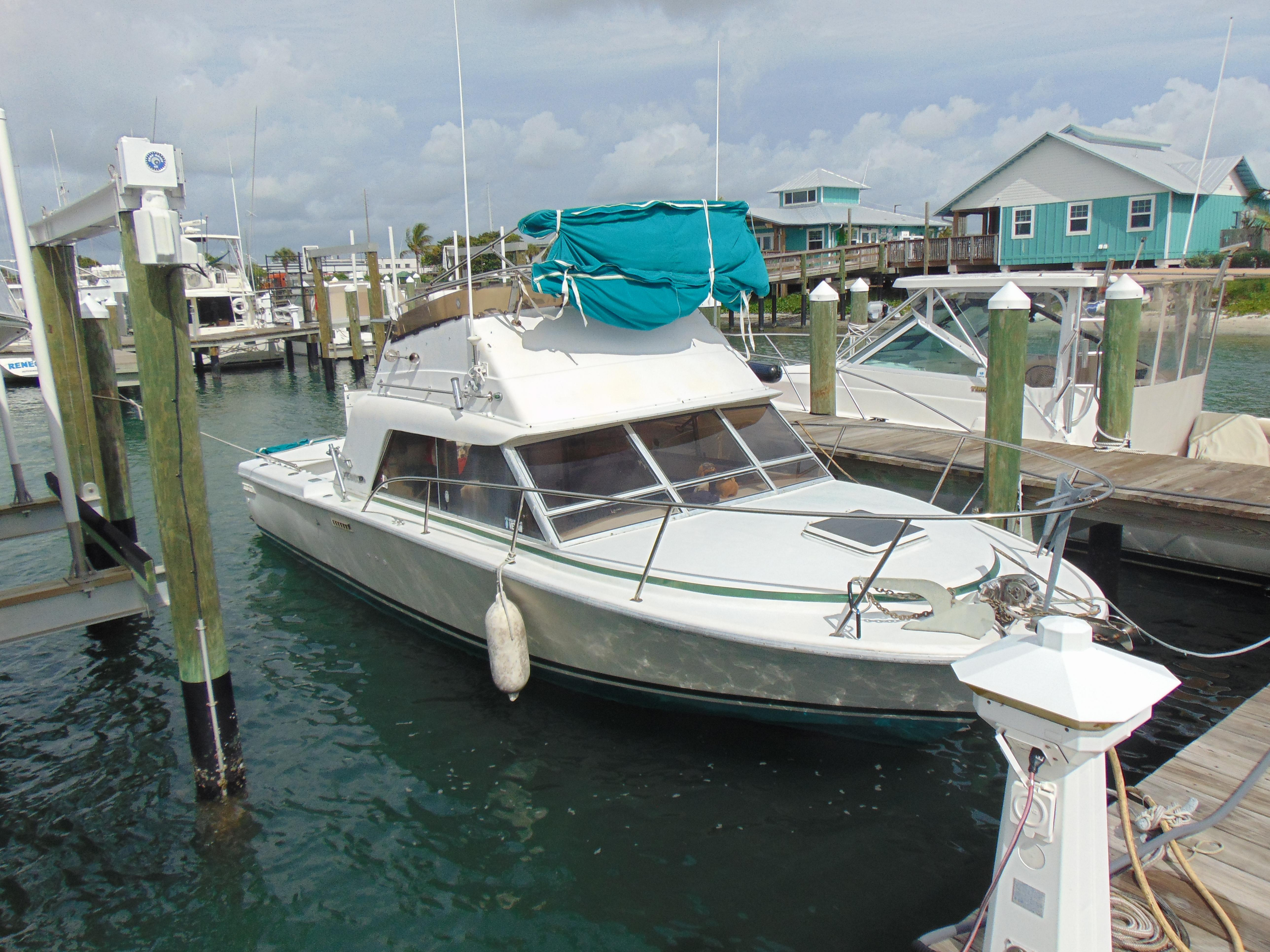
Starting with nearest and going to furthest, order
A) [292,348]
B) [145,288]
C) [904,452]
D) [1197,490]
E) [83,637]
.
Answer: [145,288] < [1197,490] < [83,637] < [904,452] < [292,348]

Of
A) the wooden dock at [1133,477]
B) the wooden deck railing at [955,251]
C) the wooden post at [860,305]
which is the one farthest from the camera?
the wooden deck railing at [955,251]

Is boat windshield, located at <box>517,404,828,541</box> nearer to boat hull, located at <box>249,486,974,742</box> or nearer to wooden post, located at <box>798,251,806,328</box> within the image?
boat hull, located at <box>249,486,974,742</box>

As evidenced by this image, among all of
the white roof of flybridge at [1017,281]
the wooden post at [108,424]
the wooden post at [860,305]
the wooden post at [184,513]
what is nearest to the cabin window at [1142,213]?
the wooden post at [860,305]

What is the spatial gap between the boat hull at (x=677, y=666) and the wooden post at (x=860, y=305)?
8757 millimetres

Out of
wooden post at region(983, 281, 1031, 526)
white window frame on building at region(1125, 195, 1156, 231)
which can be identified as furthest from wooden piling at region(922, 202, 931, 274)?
wooden post at region(983, 281, 1031, 526)

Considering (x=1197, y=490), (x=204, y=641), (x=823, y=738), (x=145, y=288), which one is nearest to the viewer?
(x=145, y=288)

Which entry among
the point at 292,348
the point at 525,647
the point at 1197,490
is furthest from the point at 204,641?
the point at 292,348

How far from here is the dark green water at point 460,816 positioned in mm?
4281

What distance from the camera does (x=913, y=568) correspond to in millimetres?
5207

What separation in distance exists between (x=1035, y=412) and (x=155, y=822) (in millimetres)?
8701

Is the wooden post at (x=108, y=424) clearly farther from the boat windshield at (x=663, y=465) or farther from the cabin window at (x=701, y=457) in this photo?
the cabin window at (x=701, y=457)

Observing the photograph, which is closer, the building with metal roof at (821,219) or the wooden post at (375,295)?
the wooden post at (375,295)

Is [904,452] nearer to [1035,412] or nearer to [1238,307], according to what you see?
[1035,412]

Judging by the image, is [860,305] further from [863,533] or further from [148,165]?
[148,165]
